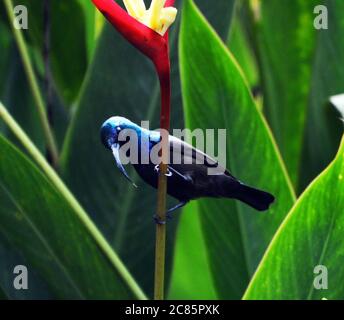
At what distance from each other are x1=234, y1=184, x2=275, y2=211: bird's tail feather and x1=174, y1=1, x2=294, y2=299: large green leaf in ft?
0.25

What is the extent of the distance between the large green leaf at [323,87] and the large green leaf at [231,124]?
0.13 metres

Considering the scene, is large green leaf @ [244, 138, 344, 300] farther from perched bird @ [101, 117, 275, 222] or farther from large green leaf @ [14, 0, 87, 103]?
large green leaf @ [14, 0, 87, 103]

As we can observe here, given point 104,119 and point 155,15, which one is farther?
point 104,119

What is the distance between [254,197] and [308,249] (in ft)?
0.16

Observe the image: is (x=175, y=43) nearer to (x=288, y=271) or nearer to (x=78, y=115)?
(x=78, y=115)

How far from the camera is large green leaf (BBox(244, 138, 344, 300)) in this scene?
1.55 ft

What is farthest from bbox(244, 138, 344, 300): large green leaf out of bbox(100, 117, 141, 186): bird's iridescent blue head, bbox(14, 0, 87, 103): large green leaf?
bbox(14, 0, 87, 103): large green leaf

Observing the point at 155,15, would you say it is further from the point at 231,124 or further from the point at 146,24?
the point at 231,124

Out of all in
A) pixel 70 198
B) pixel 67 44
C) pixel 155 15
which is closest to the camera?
pixel 155 15

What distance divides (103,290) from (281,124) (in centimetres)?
30

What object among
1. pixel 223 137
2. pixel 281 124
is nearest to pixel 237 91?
pixel 223 137

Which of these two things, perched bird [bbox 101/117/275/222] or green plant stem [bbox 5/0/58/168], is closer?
perched bird [bbox 101/117/275/222]

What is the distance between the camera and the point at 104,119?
61cm
